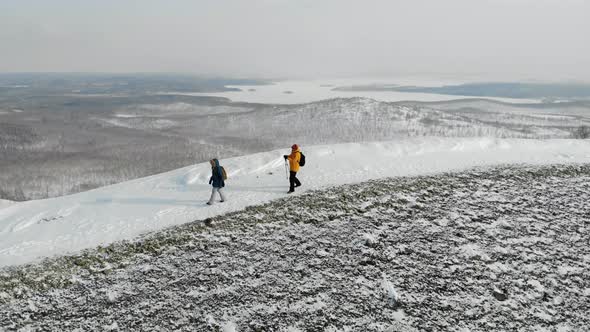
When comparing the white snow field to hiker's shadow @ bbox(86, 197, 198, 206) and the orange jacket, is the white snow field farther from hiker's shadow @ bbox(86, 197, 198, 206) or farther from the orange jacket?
the orange jacket

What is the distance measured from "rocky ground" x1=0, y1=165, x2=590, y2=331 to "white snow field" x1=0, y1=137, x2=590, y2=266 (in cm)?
179

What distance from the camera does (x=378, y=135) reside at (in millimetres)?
174000

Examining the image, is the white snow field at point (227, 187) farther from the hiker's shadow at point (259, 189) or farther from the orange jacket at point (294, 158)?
the orange jacket at point (294, 158)

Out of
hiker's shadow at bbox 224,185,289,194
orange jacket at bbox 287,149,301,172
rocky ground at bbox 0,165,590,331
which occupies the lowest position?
rocky ground at bbox 0,165,590,331

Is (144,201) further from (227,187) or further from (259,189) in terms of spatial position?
(259,189)

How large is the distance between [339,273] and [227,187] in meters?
11.0

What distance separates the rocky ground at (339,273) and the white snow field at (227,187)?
1.79m

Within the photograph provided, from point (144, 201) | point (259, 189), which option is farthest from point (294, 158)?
point (144, 201)

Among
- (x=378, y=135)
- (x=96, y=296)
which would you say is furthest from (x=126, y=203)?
(x=378, y=135)

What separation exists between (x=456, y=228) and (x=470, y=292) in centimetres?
392

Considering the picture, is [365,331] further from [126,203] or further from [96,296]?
[126,203]

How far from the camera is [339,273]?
35.5 feet

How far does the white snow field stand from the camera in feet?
49.7

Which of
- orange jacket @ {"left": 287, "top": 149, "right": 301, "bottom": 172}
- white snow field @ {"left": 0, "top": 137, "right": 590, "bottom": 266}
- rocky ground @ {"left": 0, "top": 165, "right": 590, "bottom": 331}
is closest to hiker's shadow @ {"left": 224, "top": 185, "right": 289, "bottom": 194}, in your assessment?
white snow field @ {"left": 0, "top": 137, "right": 590, "bottom": 266}
